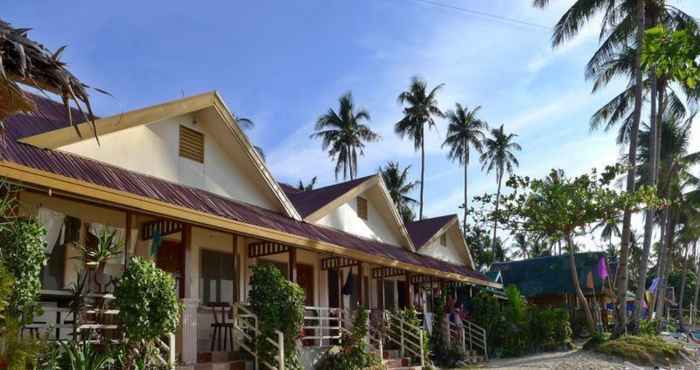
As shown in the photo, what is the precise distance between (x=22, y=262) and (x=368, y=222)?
1370cm

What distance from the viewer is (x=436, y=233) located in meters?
24.6

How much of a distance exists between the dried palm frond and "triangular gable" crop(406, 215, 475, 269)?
1832 centimetres

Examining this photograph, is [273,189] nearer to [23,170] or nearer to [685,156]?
[23,170]

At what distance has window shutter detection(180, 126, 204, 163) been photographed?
13633 millimetres

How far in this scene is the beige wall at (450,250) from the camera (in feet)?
81.8

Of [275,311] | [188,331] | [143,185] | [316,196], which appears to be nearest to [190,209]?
[143,185]

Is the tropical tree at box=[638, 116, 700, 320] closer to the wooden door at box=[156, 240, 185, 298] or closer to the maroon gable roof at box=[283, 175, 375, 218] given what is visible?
the maroon gable roof at box=[283, 175, 375, 218]

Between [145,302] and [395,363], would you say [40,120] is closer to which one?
[145,302]

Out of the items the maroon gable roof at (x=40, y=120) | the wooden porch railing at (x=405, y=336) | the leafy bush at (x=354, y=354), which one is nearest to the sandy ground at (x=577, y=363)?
the wooden porch railing at (x=405, y=336)

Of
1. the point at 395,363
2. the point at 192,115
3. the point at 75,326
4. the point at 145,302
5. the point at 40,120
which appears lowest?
the point at 395,363

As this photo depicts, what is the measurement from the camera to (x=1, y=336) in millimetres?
6738

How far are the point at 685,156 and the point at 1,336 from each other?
40.1m

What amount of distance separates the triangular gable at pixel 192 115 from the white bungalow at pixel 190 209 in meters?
0.02

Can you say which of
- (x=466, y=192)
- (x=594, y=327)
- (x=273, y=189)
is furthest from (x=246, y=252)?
(x=466, y=192)
